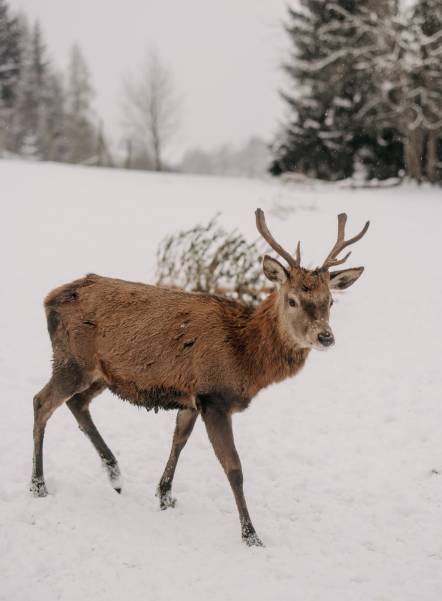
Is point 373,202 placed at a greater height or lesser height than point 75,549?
greater

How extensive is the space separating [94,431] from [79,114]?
46.3 meters

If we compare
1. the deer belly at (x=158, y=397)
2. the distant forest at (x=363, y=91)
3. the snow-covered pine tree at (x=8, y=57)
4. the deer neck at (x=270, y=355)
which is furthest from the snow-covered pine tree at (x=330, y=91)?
the snow-covered pine tree at (x=8, y=57)

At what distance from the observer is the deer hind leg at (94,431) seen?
190 inches

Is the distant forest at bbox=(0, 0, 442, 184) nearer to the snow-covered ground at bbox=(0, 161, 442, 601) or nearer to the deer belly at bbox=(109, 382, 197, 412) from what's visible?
the snow-covered ground at bbox=(0, 161, 442, 601)

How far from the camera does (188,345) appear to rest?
4.48m

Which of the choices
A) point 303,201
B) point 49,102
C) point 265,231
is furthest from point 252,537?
point 49,102

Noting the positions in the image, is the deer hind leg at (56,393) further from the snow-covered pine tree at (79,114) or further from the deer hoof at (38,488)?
the snow-covered pine tree at (79,114)

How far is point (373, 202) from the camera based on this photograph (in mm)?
19719

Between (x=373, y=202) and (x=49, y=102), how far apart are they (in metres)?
36.4

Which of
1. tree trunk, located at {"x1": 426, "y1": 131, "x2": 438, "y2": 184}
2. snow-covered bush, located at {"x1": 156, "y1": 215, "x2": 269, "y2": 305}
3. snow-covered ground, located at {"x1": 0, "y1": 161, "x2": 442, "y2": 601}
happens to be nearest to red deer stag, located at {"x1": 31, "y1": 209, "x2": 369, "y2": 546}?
snow-covered ground, located at {"x1": 0, "y1": 161, "x2": 442, "y2": 601}

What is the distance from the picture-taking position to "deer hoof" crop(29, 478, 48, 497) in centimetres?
457

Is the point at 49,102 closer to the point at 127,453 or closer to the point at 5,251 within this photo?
the point at 5,251

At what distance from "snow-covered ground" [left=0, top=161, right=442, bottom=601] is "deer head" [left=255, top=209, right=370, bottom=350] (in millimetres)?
1530

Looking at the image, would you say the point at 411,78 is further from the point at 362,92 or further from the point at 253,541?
the point at 253,541
